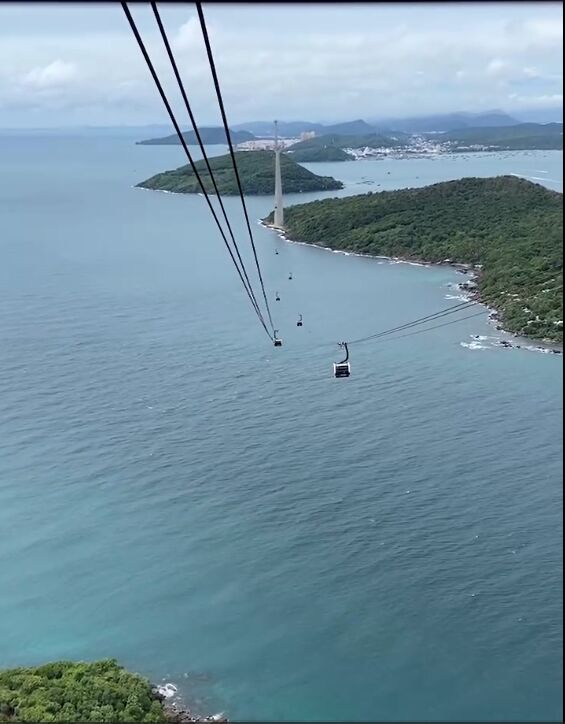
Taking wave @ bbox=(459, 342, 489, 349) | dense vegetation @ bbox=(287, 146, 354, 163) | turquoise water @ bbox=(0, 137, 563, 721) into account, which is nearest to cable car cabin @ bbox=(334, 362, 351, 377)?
turquoise water @ bbox=(0, 137, 563, 721)

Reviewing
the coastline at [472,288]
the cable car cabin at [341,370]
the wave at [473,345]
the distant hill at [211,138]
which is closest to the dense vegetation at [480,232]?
the coastline at [472,288]

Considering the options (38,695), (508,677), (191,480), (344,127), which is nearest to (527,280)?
(191,480)

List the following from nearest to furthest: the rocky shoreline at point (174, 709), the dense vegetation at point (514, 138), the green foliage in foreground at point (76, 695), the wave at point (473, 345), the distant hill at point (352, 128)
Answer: the green foliage in foreground at point (76, 695) < the rocky shoreline at point (174, 709) < the wave at point (473, 345) < the dense vegetation at point (514, 138) < the distant hill at point (352, 128)

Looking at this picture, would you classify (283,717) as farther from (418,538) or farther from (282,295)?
(282,295)

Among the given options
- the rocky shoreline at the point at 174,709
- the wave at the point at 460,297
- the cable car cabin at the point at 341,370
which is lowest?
the rocky shoreline at the point at 174,709

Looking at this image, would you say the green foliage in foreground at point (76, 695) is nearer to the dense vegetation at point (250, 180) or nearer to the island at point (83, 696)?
the island at point (83, 696)

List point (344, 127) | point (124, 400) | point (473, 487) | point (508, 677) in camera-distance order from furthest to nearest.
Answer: point (344, 127), point (124, 400), point (473, 487), point (508, 677)

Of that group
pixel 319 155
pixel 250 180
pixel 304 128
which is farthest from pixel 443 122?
pixel 250 180
